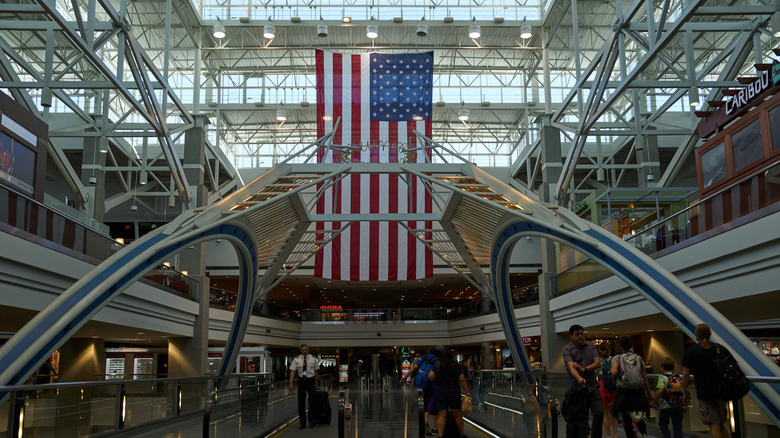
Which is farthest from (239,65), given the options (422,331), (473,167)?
(473,167)

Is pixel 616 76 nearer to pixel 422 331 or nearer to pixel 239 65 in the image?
pixel 422 331

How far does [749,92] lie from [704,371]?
11539 mm

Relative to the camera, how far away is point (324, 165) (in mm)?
20406

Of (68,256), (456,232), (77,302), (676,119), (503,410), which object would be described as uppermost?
(676,119)

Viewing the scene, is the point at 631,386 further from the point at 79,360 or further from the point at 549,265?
the point at 79,360

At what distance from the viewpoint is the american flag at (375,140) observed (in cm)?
2875

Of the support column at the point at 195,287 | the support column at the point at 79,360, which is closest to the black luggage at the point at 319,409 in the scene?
the support column at the point at 195,287

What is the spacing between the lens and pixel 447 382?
1049 centimetres

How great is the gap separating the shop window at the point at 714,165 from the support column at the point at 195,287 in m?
18.1

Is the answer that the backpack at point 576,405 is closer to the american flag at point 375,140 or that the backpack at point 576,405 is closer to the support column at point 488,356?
the american flag at point 375,140

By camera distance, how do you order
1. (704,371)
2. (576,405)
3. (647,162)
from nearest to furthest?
(704,371) < (576,405) < (647,162)

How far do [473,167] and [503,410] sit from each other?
895 centimetres

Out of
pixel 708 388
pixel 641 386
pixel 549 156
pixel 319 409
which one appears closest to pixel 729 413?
pixel 708 388

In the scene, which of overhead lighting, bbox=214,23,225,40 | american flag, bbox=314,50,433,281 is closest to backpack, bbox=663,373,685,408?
american flag, bbox=314,50,433,281
